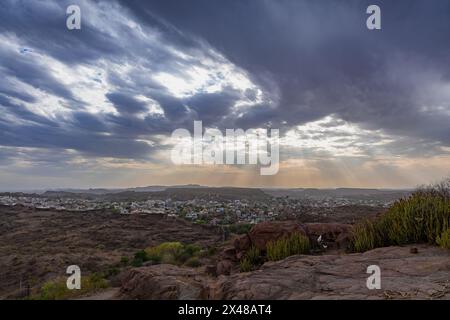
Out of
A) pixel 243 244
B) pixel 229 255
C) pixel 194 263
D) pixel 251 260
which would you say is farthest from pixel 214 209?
pixel 251 260

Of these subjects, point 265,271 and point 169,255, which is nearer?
point 265,271

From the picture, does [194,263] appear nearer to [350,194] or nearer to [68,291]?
[68,291]

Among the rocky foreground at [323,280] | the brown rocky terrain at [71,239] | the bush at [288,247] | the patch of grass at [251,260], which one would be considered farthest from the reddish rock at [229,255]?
the brown rocky terrain at [71,239]

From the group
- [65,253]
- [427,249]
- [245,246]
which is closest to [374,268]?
[427,249]

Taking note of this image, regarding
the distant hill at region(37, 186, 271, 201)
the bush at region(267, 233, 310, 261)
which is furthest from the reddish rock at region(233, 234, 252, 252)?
the distant hill at region(37, 186, 271, 201)

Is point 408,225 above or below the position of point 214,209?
above

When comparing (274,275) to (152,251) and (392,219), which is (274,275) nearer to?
(392,219)

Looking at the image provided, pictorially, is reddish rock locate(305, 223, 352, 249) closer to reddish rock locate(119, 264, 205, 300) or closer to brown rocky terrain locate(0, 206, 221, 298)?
reddish rock locate(119, 264, 205, 300)
